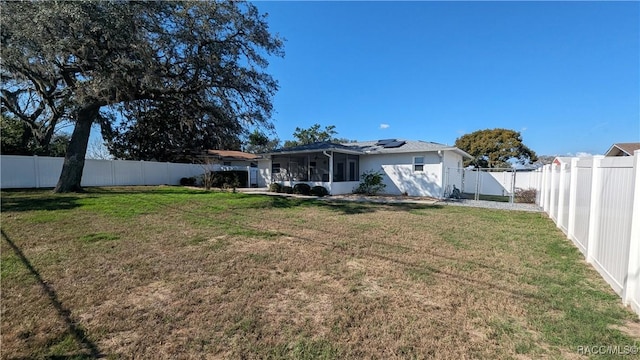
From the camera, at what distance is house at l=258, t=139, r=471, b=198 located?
622 inches

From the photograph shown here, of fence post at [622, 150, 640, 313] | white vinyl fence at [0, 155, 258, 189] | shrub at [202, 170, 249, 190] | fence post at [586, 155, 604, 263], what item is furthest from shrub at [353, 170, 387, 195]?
fence post at [622, 150, 640, 313]

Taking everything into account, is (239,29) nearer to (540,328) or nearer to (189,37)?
(189,37)

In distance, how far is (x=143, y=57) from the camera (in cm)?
1037

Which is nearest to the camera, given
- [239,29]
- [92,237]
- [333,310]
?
[333,310]

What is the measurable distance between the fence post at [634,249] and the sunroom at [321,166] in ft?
43.3

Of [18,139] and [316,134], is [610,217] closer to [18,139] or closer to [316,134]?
[18,139]

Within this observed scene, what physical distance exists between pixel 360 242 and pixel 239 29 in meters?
9.72

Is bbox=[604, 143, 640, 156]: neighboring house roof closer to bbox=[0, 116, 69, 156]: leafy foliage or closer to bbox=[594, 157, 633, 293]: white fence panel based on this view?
bbox=[594, 157, 633, 293]: white fence panel

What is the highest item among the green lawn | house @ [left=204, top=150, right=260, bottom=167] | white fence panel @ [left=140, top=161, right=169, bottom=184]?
house @ [left=204, top=150, right=260, bottom=167]

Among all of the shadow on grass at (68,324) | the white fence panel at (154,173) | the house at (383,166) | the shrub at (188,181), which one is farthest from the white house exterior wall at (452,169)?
the white fence panel at (154,173)

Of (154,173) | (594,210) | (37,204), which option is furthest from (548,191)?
(154,173)

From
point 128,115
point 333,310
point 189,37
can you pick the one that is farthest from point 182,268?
point 128,115

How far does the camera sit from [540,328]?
279 cm

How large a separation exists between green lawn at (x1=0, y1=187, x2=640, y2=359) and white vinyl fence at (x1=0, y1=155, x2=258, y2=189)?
37.4 ft
